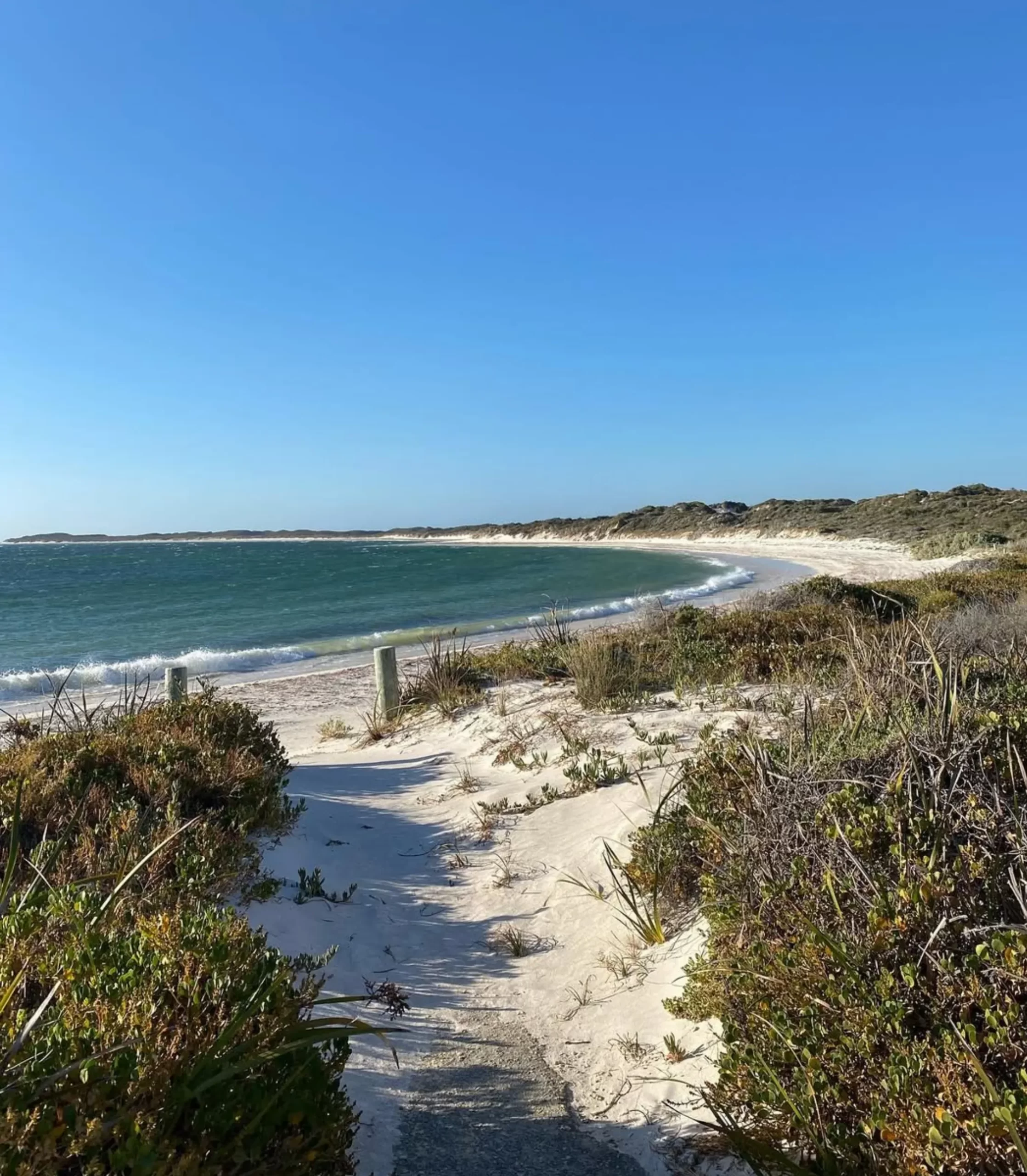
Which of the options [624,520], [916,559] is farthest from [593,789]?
[624,520]

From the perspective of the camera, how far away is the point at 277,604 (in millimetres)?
31406

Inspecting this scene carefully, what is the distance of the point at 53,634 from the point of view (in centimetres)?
2405

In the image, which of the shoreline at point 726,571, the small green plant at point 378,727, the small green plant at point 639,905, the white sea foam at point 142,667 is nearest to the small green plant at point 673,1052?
the small green plant at point 639,905

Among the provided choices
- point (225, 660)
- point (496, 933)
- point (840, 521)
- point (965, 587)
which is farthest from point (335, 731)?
point (840, 521)

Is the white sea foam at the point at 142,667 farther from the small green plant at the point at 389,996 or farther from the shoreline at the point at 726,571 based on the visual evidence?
the small green plant at the point at 389,996

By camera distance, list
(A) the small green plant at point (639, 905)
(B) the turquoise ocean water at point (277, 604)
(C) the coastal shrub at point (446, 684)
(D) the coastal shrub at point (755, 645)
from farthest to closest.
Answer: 1. (B) the turquoise ocean water at point (277, 604)
2. (C) the coastal shrub at point (446, 684)
3. (D) the coastal shrub at point (755, 645)
4. (A) the small green plant at point (639, 905)

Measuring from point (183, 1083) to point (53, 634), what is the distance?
2571 cm

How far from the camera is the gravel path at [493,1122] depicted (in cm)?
264

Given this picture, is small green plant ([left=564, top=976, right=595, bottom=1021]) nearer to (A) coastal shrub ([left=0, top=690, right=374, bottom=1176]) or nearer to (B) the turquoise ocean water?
(A) coastal shrub ([left=0, top=690, right=374, bottom=1176])

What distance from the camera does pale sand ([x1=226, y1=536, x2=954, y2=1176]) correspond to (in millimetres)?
3094

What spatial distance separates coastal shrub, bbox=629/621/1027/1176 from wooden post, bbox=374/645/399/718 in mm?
6284

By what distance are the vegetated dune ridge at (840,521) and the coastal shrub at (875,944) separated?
3105cm

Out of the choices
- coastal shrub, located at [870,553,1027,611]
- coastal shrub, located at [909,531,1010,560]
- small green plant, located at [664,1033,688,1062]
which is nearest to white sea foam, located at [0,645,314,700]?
coastal shrub, located at [870,553,1027,611]

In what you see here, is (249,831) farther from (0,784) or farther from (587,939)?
(587,939)
